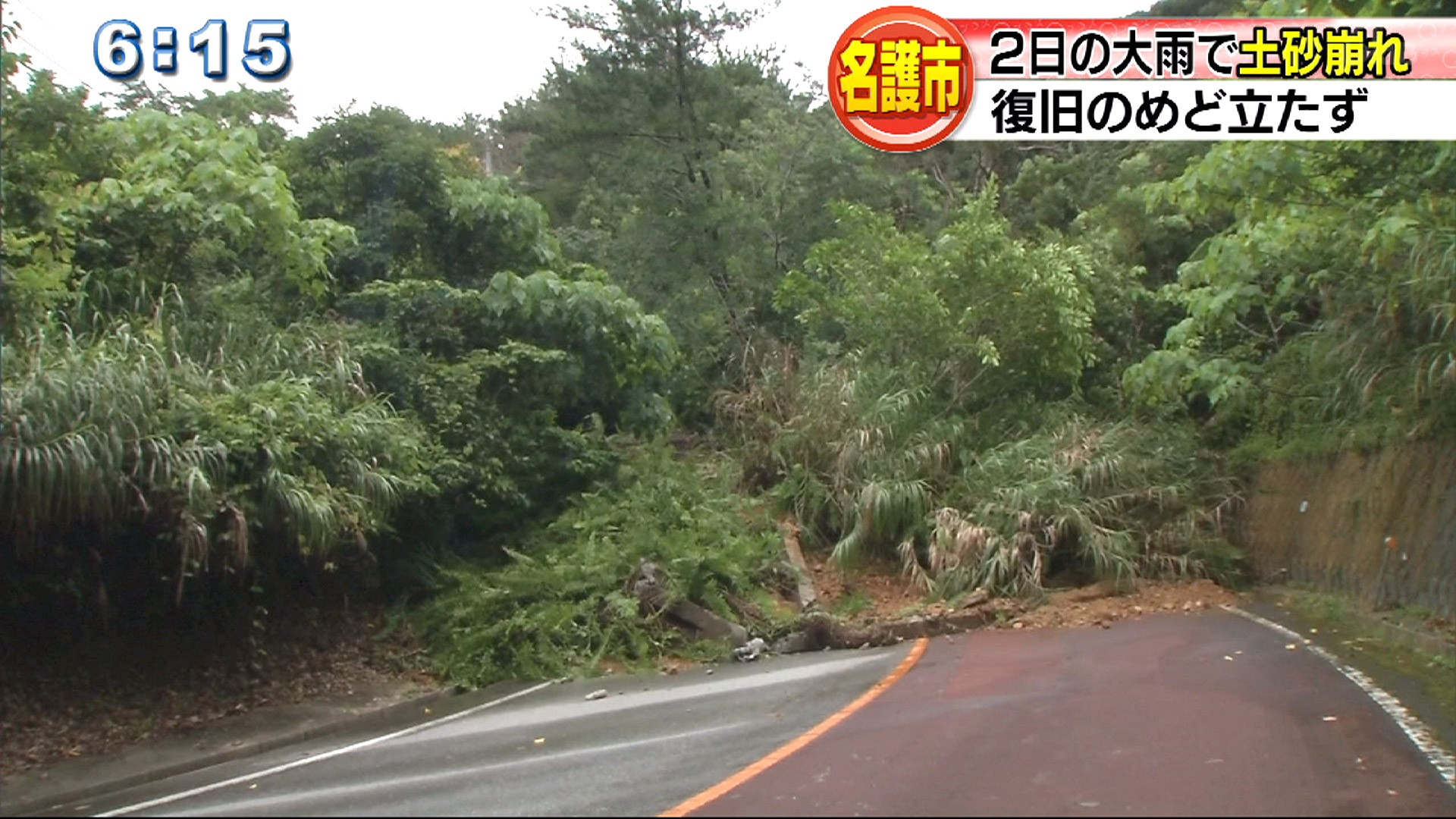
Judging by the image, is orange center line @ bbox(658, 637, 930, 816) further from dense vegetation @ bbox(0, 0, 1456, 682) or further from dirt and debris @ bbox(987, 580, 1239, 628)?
dense vegetation @ bbox(0, 0, 1456, 682)

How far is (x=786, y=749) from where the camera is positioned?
26.5 ft

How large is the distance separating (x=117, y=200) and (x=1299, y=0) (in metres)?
12.1

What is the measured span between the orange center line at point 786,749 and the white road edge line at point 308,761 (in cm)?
381

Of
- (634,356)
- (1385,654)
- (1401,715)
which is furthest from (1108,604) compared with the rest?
(634,356)

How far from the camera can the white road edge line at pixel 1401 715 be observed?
727 centimetres

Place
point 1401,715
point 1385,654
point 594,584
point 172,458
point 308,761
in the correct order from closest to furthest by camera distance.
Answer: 1. point 1401,715
2. point 308,761
3. point 172,458
4. point 1385,654
5. point 594,584

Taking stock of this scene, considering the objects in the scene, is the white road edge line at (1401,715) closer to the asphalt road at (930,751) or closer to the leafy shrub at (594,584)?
the asphalt road at (930,751)

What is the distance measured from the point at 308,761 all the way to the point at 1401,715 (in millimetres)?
7959

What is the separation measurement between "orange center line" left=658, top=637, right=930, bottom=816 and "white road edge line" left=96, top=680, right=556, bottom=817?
150 inches

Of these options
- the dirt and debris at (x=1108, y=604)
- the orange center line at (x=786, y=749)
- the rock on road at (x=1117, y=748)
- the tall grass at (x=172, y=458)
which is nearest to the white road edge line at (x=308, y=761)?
the tall grass at (x=172, y=458)

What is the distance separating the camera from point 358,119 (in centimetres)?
1839

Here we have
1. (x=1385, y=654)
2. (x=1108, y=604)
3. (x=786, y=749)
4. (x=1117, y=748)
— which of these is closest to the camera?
(x=1117, y=748)

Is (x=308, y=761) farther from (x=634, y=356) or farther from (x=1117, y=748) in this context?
(x=634, y=356)
